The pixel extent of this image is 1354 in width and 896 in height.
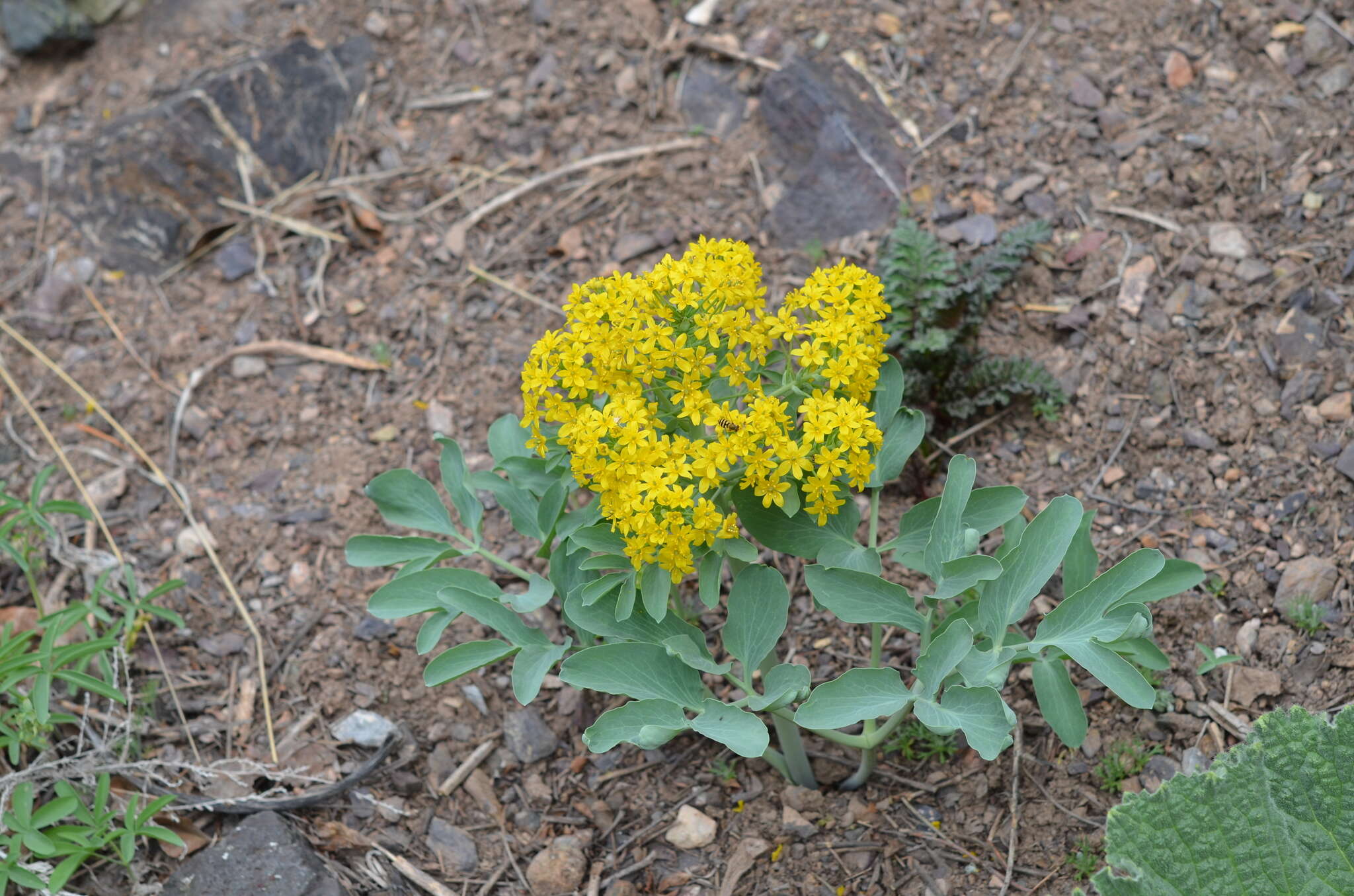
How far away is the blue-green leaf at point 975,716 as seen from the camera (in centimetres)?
184

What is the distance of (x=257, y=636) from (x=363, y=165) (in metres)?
2.19

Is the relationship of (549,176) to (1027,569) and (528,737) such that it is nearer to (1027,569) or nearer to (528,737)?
(528,737)

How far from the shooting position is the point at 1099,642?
2020mm

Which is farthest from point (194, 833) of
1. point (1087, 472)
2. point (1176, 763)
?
point (1087, 472)

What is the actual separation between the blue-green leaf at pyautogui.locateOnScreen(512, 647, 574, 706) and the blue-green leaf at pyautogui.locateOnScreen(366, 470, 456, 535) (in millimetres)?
457

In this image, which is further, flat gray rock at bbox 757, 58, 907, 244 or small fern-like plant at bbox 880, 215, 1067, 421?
flat gray rock at bbox 757, 58, 907, 244

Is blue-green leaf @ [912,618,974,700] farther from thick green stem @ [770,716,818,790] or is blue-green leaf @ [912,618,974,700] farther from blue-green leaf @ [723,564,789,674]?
thick green stem @ [770,716,818,790]

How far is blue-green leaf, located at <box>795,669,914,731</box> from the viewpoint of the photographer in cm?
197

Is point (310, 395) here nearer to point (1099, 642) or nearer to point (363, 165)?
point (363, 165)

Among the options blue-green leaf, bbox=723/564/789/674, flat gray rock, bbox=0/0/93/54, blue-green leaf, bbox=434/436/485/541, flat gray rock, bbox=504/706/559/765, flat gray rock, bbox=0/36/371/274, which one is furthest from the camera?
flat gray rock, bbox=0/0/93/54

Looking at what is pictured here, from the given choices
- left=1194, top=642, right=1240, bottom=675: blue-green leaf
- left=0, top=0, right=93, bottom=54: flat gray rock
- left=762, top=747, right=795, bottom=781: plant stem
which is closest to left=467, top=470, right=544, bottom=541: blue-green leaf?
left=762, top=747, right=795, bottom=781: plant stem

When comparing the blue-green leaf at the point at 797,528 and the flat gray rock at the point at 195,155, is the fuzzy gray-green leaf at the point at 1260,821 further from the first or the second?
the flat gray rock at the point at 195,155

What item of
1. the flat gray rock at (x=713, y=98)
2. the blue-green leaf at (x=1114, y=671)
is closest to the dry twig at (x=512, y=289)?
the flat gray rock at (x=713, y=98)

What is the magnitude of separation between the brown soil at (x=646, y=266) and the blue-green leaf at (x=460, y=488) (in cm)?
59
